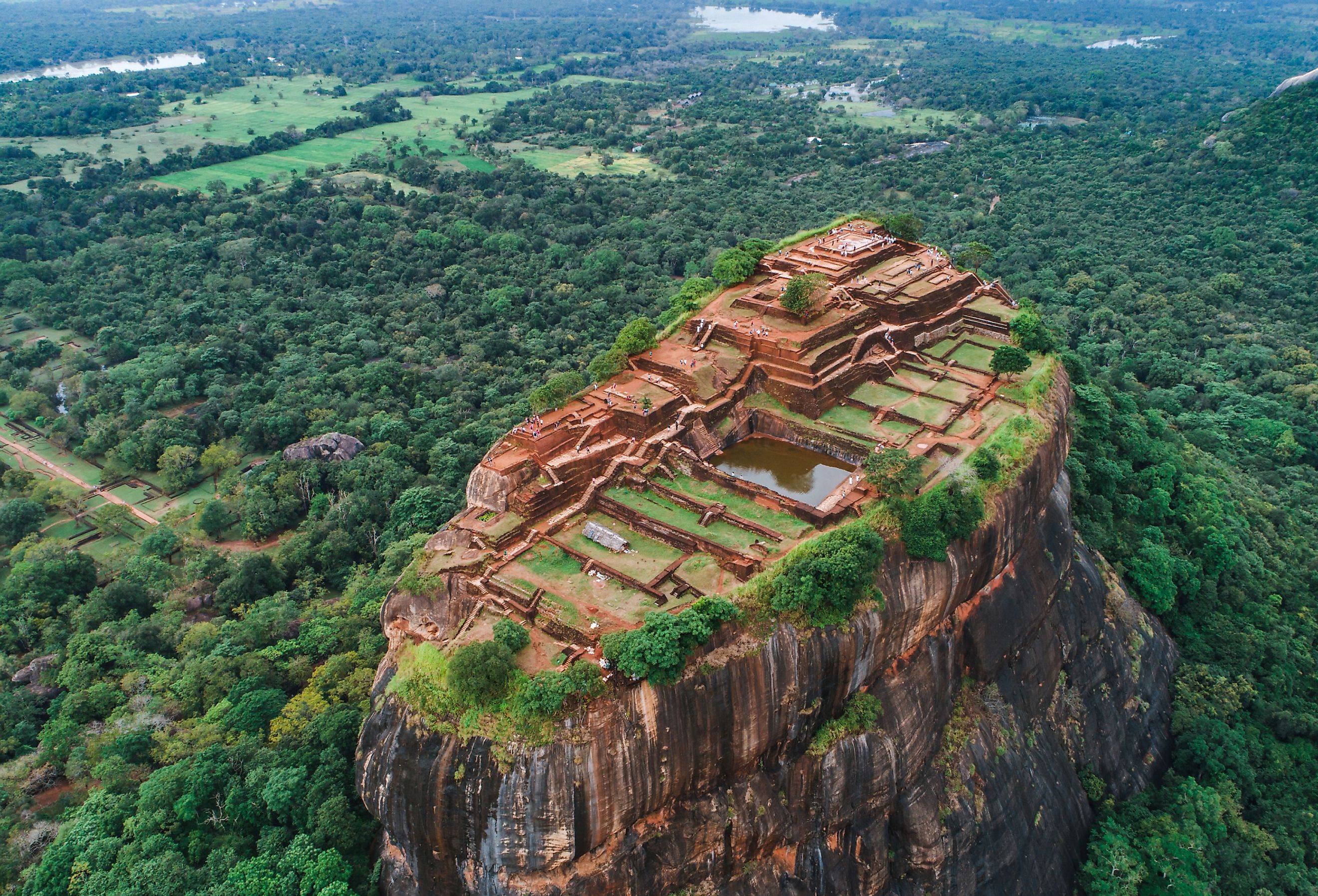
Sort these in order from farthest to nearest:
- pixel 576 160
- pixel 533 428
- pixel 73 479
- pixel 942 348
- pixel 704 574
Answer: pixel 576 160 < pixel 73 479 < pixel 942 348 < pixel 533 428 < pixel 704 574

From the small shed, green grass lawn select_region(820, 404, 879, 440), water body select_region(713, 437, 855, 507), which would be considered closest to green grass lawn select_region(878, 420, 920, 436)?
green grass lawn select_region(820, 404, 879, 440)

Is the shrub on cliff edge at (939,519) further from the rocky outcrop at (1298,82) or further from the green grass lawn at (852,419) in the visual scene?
the rocky outcrop at (1298,82)

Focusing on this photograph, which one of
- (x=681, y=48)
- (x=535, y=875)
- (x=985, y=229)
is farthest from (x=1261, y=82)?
(x=535, y=875)

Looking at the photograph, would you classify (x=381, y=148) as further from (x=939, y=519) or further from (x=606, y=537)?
(x=939, y=519)

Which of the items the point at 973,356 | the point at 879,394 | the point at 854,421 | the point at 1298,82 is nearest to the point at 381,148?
the point at 973,356

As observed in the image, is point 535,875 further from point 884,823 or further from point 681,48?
point 681,48

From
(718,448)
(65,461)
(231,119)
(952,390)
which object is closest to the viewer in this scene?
(718,448)
